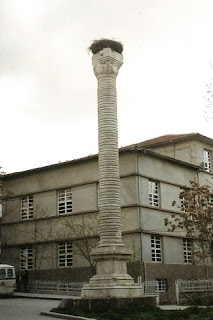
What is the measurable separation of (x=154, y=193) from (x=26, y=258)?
9.46m

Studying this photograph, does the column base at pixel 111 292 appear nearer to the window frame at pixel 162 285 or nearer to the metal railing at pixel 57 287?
the metal railing at pixel 57 287

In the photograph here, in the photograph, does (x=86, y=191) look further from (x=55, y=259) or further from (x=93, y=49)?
(x=93, y=49)

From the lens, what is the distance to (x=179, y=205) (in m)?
31.6

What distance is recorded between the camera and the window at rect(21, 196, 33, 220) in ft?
109

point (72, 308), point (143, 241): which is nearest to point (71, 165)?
point (143, 241)

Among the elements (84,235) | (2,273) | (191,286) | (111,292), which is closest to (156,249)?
(84,235)

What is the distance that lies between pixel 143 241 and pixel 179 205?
4.91 metres

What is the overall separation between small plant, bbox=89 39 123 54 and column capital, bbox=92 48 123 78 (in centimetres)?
18

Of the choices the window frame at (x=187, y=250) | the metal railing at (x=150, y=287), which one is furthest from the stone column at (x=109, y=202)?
the window frame at (x=187, y=250)

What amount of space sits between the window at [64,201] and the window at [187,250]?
7.57 meters

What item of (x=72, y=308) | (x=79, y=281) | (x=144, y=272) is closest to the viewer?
(x=72, y=308)

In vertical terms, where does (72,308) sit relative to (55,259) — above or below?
below

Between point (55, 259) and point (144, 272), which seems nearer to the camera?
point (144, 272)

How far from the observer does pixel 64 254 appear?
3067 centimetres
